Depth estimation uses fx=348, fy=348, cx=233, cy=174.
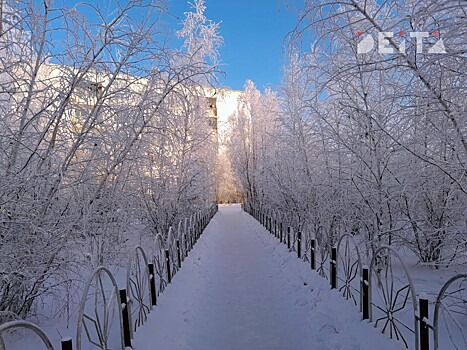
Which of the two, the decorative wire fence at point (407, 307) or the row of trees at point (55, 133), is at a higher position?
the row of trees at point (55, 133)

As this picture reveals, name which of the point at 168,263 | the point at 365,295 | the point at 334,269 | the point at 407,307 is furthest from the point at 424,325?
the point at 168,263

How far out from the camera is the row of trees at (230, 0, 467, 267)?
287 centimetres

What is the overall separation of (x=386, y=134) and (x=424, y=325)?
9.39ft

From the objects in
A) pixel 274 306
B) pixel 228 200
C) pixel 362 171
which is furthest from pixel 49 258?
pixel 228 200

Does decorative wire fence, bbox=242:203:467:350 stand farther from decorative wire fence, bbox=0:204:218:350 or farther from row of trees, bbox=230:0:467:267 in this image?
decorative wire fence, bbox=0:204:218:350

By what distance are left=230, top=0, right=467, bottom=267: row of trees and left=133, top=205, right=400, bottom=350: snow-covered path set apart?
3.74ft

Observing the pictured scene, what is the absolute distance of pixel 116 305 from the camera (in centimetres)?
455

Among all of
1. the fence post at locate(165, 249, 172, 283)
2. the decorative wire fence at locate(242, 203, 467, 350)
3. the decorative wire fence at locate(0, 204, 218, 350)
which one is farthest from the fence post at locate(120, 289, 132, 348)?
the decorative wire fence at locate(242, 203, 467, 350)

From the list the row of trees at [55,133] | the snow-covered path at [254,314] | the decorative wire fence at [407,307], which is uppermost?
the row of trees at [55,133]

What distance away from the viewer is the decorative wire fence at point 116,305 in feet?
8.68

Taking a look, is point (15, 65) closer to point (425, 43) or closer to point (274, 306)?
point (425, 43)

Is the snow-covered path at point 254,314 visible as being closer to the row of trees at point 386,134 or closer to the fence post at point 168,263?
the fence post at point 168,263

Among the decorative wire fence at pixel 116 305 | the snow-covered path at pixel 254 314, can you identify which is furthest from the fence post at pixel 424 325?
the decorative wire fence at pixel 116 305

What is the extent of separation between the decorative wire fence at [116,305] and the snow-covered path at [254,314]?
199 mm
